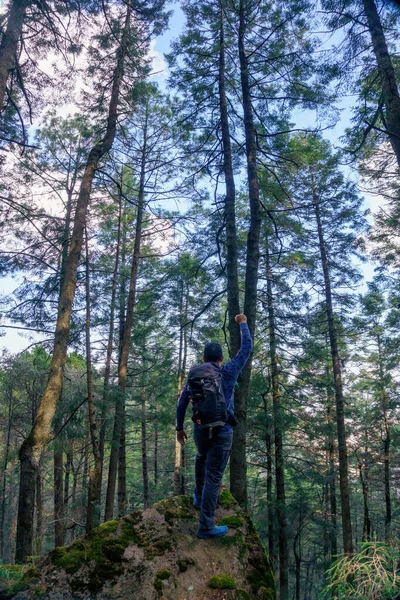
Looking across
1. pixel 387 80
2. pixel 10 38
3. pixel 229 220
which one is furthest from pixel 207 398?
pixel 10 38

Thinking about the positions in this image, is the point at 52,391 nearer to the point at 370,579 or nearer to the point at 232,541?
the point at 232,541

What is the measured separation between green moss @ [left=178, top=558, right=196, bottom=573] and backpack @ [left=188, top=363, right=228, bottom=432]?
3.83ft

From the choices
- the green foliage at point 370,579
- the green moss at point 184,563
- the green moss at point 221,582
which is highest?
the green foliage at point 370,579

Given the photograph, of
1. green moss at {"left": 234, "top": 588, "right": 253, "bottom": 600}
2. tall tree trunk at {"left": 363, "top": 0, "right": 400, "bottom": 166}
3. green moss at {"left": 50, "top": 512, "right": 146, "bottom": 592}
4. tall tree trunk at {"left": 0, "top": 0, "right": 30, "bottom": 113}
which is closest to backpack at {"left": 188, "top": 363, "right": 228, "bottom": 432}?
green moss at {"left": 50, "top": 512, "right": 146, "bottom": 592}

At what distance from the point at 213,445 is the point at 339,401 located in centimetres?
1095

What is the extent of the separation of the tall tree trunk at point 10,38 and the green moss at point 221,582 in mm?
7979

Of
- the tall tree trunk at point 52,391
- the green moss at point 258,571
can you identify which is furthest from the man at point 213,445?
the tall tree trunk at point 52,391

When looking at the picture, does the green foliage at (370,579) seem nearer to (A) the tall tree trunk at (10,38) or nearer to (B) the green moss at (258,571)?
(B) the green moss at (258,571)

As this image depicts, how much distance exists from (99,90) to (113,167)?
200 cm

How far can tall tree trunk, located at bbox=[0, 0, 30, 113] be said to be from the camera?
6.74m

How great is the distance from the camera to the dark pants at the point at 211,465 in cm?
359

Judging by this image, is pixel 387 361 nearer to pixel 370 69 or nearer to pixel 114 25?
pixel 370 69

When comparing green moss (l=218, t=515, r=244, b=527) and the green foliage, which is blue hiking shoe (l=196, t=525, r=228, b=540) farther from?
the green foliage

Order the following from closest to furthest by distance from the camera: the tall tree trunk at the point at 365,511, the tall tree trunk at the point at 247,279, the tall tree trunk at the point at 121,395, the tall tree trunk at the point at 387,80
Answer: the tall tree trunk at the point at 247,279
the tall tree trunk at the point at 387,80
the tall tree trunk at the point at 365,511
the tall tree trunk at the point at 121,395
